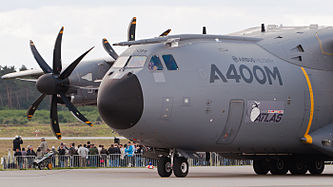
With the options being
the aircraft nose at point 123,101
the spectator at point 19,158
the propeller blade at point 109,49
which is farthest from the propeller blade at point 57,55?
the aircraft nose at point 123,101

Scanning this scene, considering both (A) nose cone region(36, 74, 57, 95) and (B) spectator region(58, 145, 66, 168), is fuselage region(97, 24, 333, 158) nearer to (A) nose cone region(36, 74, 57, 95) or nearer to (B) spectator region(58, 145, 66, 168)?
(A) nose cone region(36, 74, 57, 95)

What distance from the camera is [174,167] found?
23.2 meters

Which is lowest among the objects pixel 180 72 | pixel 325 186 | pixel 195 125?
pixel 325 186

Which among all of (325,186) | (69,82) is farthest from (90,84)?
(325,186)

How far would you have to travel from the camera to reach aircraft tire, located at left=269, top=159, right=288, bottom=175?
1105 inches

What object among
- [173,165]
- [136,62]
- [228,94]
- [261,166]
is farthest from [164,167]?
[261,166]

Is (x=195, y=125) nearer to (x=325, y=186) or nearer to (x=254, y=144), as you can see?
(x=254, y=144)

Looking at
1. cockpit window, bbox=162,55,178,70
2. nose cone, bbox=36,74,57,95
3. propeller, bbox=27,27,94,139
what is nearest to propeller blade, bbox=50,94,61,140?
propeller, bbox=27,27,94,139

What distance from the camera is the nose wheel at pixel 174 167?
2322 centimetres

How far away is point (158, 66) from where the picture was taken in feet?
74.9

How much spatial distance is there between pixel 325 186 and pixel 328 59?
25.5ft

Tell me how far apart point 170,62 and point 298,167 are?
7.99 m

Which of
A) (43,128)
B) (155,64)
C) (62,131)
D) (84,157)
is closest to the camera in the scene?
(155,64)

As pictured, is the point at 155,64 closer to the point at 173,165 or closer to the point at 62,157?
the point at 173,165
